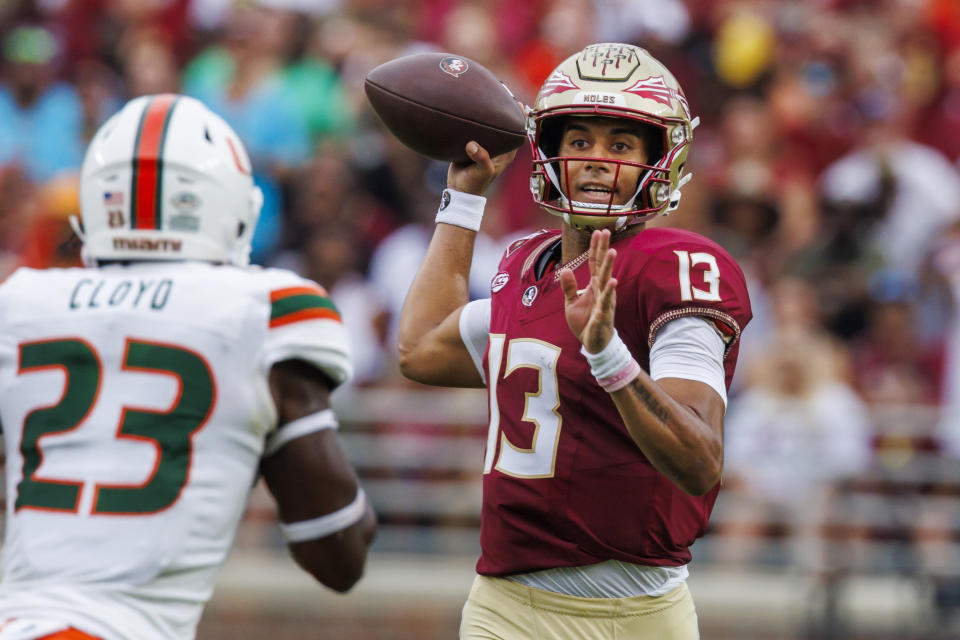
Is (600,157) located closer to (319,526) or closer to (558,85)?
(558,85)

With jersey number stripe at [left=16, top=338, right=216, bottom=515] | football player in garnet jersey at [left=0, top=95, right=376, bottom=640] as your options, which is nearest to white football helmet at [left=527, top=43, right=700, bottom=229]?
football player in garnet jersey at [left=0, top=95, right=376, bottom=640]

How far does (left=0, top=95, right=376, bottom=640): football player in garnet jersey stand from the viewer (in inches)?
118

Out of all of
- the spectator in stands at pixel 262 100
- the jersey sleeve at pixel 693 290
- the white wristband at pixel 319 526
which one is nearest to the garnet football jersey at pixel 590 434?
the jersey sleeve at pixel 693 290

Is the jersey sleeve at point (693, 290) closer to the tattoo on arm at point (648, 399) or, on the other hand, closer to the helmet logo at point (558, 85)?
the tattoo on arm at point (648, 399)

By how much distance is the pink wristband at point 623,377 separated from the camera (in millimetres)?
2928

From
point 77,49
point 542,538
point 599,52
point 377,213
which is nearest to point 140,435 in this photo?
point 542,538

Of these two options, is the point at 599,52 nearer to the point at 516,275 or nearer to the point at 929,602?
the point at 516,275

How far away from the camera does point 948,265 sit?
7742 mm

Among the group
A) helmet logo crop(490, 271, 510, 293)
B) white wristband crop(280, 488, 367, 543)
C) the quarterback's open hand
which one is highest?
helmet logo crop(490, 271, 510, 293)

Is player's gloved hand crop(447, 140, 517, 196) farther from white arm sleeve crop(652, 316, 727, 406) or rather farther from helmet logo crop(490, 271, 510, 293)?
white arm sleeve crop(652, 316, 727, 406)

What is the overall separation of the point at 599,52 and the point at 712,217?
4776mm

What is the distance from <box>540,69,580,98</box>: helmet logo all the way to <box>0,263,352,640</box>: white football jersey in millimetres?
837

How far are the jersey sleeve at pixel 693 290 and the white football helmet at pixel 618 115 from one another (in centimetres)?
25

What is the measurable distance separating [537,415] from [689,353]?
0.42 metres
